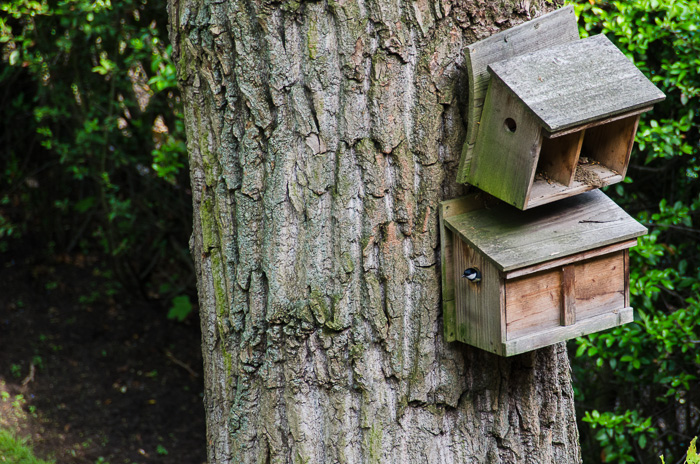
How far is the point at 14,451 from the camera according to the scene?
3.91 metres

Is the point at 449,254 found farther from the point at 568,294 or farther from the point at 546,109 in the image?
the point at 546,109

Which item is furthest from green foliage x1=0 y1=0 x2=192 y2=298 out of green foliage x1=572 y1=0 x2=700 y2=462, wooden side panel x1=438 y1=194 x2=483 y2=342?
wooden side panel x1=438 y1=194 x2=483 y2=342

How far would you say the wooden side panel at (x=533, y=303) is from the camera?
1823 mm

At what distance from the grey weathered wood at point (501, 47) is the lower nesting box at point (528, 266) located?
0.17m

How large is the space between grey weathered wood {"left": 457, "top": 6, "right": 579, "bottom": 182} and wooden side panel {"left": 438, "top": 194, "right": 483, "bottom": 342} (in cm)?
7

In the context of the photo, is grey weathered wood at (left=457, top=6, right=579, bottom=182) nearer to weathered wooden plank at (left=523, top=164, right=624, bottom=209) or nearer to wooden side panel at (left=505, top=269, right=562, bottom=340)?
weathered wooden plank at (left=523, top=164, right=624, bottom=209)

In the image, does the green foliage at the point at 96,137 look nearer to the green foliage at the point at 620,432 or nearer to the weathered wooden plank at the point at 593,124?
the green foliage at the point at 620,432

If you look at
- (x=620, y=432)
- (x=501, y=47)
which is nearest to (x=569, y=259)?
(x=501, y=47)

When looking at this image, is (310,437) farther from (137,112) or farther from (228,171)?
(137,112)

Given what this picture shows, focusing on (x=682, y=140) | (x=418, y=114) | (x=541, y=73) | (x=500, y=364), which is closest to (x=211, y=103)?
(x=418, y=114)

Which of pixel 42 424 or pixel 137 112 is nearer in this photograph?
pixel 42 424

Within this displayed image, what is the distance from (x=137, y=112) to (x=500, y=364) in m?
4.02

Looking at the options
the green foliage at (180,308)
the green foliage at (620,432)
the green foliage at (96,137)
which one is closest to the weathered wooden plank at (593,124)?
the green foliage at (620,432)

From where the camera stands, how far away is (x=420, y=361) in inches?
74.6
